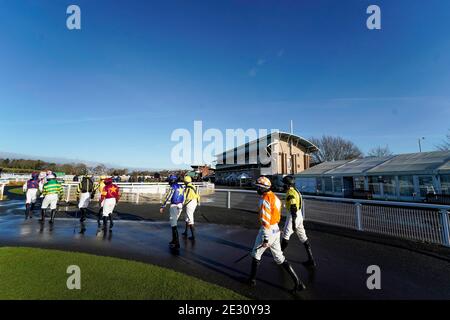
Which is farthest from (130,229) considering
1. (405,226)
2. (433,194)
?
(433,194)

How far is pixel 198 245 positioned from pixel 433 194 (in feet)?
60.8

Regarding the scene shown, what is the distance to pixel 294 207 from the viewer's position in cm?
521

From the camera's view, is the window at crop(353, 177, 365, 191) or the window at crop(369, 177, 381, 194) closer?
the window at crop(369, 177, 381, 194)

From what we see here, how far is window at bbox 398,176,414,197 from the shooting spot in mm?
19006

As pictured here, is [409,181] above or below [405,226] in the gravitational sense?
above

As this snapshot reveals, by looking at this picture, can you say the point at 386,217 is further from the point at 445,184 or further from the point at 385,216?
the point at 445,184

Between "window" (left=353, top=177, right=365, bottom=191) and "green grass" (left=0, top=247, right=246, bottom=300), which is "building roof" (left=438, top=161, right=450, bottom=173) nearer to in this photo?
"window" (left=353, top=177, right=365, bottom=191)

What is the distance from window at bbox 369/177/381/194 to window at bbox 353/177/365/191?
2.83 ft

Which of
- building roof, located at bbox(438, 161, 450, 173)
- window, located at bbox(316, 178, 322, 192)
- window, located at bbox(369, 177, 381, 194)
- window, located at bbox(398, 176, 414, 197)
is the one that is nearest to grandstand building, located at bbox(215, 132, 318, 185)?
window, located at bbox(316, 178, 322, 192)

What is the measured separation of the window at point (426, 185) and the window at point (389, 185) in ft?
6.78

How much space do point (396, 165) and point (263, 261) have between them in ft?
70.0

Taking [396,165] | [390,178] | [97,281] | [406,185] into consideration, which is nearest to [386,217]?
[97,281]

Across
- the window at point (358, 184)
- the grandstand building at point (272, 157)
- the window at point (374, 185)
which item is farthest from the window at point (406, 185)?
the grandstand building at point (272, 157)
